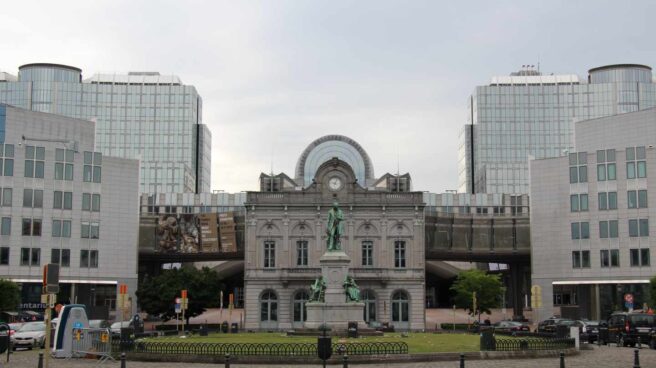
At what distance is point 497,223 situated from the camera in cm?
10312

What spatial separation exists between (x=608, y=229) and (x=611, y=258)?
3.00 meters

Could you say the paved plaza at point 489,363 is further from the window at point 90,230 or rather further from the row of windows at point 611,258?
the window at point 90,230

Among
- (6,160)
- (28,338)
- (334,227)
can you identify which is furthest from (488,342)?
(6,160)

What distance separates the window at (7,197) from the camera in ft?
281

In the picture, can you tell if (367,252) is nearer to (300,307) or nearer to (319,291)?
(300,307)

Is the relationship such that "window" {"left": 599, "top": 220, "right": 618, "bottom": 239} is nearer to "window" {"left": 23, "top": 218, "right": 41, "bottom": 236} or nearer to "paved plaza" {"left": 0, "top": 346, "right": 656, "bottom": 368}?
"paved plaza" {"left": 0, "top": 346, "right": 656, "bottom": 368}

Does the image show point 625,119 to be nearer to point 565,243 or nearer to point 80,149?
point 565,243

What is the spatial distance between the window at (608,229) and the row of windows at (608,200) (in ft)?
4.77

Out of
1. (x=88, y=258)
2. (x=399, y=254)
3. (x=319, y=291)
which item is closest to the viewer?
(x=319, y=291)

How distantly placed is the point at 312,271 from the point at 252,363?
52.2 meters

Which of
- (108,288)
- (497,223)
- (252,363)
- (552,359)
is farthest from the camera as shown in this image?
(497,223)

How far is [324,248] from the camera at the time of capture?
88.9 m

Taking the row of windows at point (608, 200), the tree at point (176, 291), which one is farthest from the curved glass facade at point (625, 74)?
the tree at point (176, 291)

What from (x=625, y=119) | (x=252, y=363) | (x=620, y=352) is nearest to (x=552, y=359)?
(x=620, y=352)
